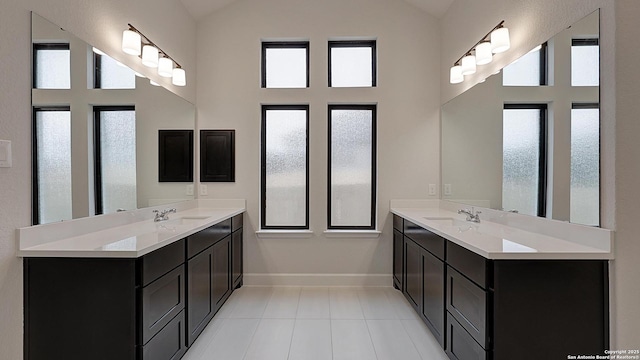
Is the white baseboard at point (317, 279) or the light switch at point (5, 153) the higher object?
the light switch at point (5, 153)

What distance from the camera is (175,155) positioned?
3123 mm

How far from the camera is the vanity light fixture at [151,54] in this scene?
7.88 ft

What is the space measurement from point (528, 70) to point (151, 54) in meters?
2.75

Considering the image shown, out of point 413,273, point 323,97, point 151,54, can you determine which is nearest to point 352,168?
point 323,97

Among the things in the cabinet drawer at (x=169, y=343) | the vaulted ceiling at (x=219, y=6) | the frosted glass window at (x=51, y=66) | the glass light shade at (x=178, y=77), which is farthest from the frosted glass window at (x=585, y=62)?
the glass light shade at (x=178, y=77)

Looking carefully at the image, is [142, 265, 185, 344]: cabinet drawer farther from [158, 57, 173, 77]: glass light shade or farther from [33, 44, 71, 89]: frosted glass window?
[158, 57, 173, 77]: glass light shade

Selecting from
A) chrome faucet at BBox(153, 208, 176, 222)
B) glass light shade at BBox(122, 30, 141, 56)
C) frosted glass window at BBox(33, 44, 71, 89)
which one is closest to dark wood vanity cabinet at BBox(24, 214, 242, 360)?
frosted glass window at BBox(33, 44, 71, 89)

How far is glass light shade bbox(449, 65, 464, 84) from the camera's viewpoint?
10.2ft

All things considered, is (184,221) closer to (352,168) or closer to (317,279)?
(317,279)

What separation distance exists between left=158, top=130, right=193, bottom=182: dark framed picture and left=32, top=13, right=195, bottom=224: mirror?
0.09m

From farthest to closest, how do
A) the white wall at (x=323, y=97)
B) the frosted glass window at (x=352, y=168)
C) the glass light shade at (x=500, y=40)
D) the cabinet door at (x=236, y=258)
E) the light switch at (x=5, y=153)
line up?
1. the frosted glass window at (x=352, y=168)
2. the white wall at (x=323, y=97)
3. the cabinet door at (x=236, y=258)
4. the glass light shade at (x=500, y=40)
5. the light switch at (x=5, y=153)

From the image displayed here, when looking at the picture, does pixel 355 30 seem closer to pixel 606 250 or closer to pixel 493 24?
pixel 493 24

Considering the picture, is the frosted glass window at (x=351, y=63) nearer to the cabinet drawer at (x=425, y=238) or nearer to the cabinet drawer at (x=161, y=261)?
the cabinet drawer at (x=425, y=238)

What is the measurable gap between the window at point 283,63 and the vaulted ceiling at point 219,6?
2.04ft
